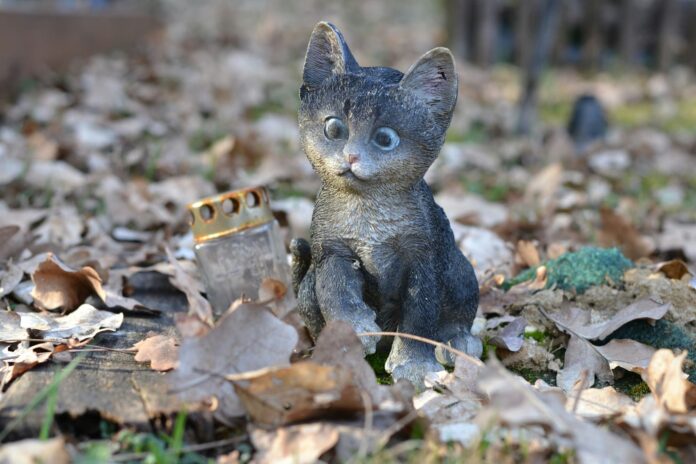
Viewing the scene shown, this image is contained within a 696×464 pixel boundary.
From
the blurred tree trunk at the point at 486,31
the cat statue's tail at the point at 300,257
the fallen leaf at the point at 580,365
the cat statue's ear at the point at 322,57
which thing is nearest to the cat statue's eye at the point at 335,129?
the cat statue's ear at the point at 322,57

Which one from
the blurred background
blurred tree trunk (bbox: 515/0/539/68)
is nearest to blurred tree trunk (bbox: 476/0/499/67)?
the blurred background

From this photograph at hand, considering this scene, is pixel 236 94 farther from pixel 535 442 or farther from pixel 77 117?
pixel 535 442

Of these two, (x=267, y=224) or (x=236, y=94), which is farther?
(x=236, y=94)

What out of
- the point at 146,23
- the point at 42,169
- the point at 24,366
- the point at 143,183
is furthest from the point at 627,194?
the point at 146,23

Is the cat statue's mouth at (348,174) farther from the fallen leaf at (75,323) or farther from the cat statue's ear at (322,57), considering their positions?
the fallen leaf at (75,323)

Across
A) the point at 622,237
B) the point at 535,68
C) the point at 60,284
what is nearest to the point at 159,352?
the point at 60,284

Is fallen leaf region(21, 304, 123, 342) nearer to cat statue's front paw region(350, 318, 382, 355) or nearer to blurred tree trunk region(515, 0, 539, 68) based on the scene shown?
cat statue's front paw region(350, 318, 382, 355)

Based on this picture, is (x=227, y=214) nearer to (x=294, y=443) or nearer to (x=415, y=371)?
(x=415, y=371)
